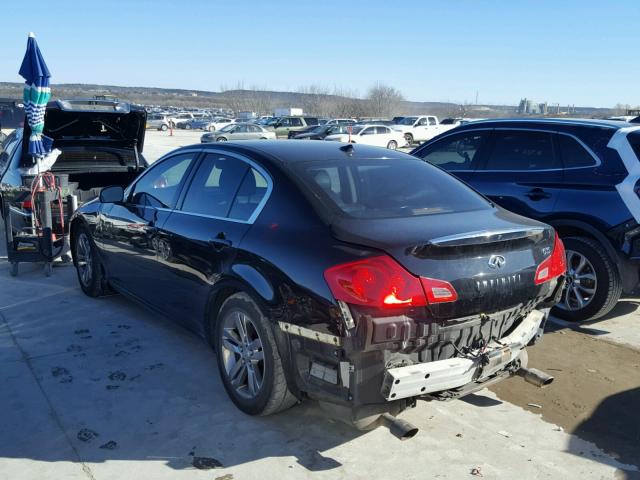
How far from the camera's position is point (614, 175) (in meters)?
4.92

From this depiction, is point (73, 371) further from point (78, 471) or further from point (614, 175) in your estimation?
point (614, 175)

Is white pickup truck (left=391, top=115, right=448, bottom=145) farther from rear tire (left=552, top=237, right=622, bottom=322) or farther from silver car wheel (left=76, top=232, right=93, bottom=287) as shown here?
silver car wheel (left=76, top=232, right=93, bottom=287)

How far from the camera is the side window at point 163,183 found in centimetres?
449

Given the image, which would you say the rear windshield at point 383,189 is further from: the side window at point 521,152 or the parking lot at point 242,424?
the side window at point 521,152

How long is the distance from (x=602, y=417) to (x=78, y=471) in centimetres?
312

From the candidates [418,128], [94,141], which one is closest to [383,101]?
[418,128]

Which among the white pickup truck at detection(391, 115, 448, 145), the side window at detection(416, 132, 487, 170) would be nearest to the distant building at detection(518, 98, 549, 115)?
the white pickup truck at detection(391, 115, 448, 145)

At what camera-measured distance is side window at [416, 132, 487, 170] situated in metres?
6.26

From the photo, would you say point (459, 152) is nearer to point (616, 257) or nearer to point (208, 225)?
point (616, 257)

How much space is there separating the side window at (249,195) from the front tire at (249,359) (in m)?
0.54

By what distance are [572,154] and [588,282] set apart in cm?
119

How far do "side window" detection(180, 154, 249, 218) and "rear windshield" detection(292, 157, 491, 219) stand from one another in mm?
537

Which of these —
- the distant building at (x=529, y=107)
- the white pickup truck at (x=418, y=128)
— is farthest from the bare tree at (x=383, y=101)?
the white pickup truck at (x=418, y=128)

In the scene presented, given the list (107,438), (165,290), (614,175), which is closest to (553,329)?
(614,175)
